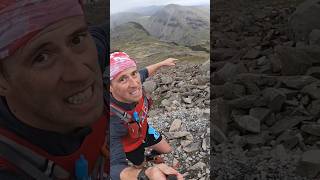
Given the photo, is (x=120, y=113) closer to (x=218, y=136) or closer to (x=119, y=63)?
(x=119, y=63)

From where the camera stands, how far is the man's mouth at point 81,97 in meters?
1.51

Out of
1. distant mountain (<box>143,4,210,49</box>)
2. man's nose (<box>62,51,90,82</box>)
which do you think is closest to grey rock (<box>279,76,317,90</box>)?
distant mountain (<box>143,4,210,49</box>)

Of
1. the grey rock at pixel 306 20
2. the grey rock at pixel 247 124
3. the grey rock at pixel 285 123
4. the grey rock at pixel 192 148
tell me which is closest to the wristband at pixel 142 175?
the grey rock at pixel 192 148

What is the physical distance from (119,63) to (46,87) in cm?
49

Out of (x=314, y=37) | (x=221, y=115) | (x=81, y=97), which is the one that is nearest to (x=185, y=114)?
(x=221, y=115)

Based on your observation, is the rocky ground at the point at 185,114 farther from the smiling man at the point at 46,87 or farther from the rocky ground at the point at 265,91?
the smiling man at the point at 46,87

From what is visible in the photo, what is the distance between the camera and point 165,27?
2.14 meters

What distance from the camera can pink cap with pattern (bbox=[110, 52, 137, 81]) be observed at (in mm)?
1854

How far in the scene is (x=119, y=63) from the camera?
1896mm

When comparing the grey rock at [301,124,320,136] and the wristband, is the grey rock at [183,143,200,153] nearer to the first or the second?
the wristband

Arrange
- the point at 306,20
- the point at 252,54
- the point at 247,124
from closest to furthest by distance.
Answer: the point at 247,124 → the point at 252,54 → the point at 306,20

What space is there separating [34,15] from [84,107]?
31cm

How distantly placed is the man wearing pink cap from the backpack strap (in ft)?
1.32

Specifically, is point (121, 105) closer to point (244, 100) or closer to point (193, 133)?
point (193, 133)
